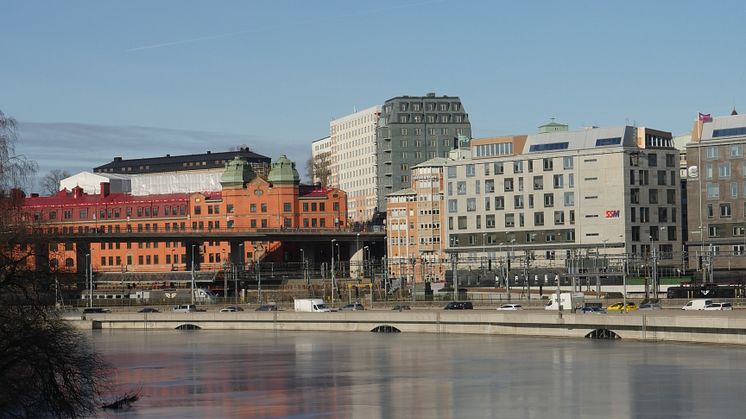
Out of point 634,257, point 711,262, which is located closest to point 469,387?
point 711,262

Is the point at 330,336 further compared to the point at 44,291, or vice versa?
the point at 330,336

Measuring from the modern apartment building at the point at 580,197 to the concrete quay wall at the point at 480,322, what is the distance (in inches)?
1489

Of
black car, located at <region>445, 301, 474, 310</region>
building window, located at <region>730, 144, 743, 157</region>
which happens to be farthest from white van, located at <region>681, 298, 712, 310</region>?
building window, located at <region>730, 144, 743, 157</region>

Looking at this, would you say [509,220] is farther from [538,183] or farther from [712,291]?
[712,291]

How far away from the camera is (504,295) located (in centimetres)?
18362

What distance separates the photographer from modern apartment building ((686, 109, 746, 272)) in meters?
179

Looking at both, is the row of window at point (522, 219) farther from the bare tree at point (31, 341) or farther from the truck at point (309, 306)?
the bare tree at point (31, 341)

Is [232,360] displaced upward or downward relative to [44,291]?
downward

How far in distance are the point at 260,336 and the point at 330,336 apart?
29.2 feet

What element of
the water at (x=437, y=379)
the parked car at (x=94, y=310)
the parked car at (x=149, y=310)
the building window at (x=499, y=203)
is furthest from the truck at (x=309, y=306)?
the water at (x=437, y=379)

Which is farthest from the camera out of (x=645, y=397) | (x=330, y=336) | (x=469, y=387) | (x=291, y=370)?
(x=330, y=336)

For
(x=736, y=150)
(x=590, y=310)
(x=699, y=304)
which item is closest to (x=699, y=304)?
(x=699, y=304)

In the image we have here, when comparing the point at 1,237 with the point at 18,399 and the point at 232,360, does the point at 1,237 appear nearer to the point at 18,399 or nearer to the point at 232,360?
the point at 18,399

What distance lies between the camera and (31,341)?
53.3 meters
